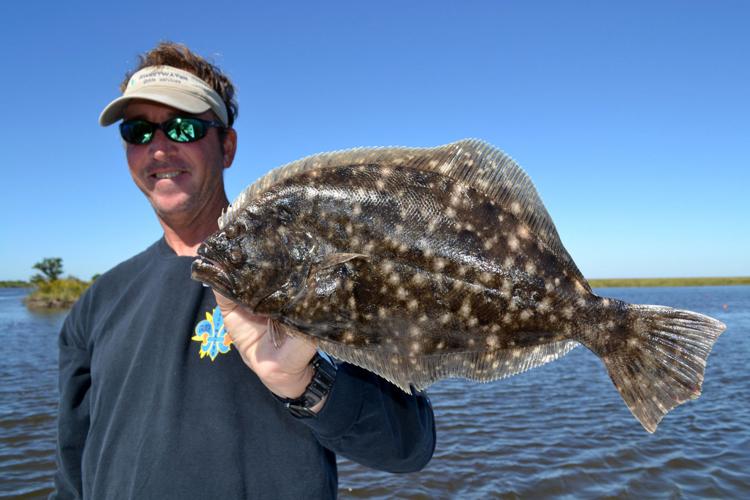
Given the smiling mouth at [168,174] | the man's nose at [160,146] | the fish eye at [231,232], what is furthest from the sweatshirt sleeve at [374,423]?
the man's nose at [160,146]

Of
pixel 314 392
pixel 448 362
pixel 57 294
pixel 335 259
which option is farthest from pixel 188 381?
pixel 57 294

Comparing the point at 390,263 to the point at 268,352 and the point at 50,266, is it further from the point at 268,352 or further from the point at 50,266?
the point at 50,266

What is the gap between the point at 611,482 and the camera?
825cm

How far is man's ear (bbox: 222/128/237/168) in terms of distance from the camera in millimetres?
3553

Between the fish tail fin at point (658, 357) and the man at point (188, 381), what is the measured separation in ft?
3.53

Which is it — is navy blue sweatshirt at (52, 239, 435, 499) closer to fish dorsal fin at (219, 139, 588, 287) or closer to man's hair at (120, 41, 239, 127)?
fish dorsal fin at (219, 139, 588, 287)

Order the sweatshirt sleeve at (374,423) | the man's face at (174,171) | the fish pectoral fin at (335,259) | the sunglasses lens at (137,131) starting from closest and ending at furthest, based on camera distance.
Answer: the fish pectoral fin at (335,259)
the sweatshirt sleeve at (374,423)
the man's face at (174,171)
the sunglasses lens at (137,131)

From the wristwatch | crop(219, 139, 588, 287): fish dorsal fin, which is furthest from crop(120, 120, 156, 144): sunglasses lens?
the wristwatch

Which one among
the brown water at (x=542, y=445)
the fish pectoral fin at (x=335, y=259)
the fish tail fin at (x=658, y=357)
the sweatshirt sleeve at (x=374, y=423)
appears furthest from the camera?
the brown water at (x=542, y=445)

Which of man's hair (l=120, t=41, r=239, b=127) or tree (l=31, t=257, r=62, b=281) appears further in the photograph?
tree (l=31, t=257, r=62, b=281)

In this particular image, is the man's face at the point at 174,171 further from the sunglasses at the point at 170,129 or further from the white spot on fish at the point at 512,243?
the white spot on fish at the point at 512,243

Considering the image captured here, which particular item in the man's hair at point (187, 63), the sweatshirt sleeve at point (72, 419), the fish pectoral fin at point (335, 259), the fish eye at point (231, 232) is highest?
the man's hair at point (187, 63)

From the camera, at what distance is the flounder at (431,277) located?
234cm

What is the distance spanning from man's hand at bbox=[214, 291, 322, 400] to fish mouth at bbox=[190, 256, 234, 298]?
0.36 ft
